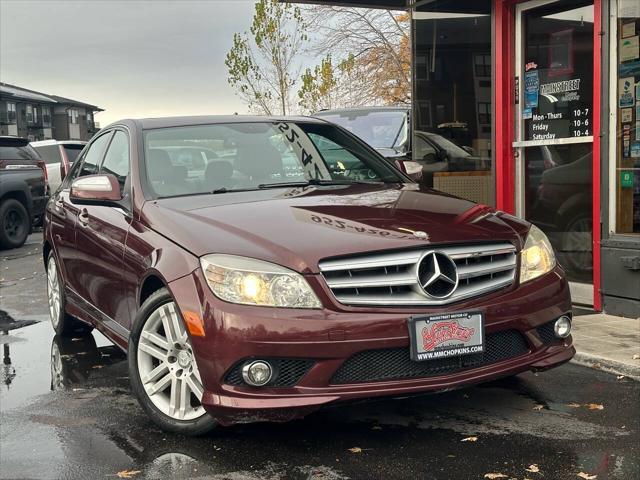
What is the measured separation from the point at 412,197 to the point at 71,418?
222cm

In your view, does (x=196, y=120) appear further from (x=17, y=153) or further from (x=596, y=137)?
(x=17, y=153)

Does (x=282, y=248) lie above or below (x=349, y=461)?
above

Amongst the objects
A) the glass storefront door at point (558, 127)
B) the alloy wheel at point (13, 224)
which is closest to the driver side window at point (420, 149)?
the glass storefront door at point (558, 127)

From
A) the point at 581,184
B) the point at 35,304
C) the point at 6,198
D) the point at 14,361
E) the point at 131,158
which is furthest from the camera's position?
the point at 6,198

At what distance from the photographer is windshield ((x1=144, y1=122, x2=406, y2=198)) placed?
14.9 feet

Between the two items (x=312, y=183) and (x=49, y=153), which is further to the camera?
(x=49, y=153)

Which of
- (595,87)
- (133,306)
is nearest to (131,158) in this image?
(133,306)

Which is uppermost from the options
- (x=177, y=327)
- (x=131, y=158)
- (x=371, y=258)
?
(x=131, y=158)

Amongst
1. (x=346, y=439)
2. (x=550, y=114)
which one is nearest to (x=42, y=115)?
(x=550, y=114)

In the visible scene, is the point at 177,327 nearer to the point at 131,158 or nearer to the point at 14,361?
the point at 131,158

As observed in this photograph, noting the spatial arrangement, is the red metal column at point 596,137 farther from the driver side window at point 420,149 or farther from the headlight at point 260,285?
the headlight at point 260,285

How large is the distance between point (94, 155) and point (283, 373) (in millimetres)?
3208

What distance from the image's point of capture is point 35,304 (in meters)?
8.34

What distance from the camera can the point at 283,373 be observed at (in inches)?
132
